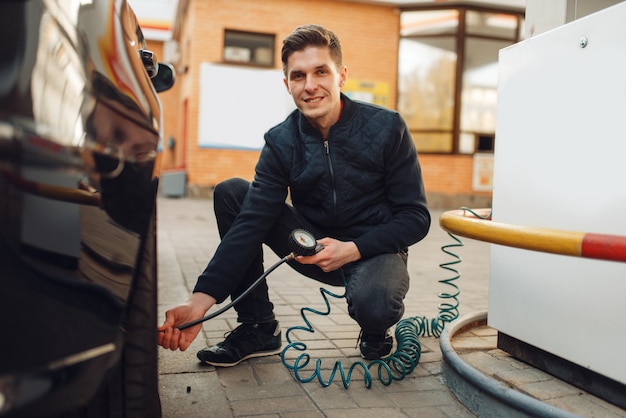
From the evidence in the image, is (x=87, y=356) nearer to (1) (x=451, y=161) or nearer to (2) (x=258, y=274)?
(2) (x=258, y=274)

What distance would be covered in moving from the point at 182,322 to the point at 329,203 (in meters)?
0.89

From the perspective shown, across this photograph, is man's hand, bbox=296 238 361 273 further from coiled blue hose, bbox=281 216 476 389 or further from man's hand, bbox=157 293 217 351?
man's hand, bbox=157 293 217 351

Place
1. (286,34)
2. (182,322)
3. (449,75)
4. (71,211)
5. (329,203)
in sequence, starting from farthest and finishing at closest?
(449,75), (286,34), (329,203), (182,322), (71,211)

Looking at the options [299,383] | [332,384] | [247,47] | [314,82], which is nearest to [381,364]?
[332,384]

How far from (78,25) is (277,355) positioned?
6.47ft

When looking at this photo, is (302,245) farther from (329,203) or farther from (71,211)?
(71,211)

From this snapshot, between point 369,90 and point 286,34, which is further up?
point 286,34

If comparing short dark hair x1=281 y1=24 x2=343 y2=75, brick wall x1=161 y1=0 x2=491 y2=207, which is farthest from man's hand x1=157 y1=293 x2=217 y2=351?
brick wall x1=161 y1=0 x2=491 y2=207

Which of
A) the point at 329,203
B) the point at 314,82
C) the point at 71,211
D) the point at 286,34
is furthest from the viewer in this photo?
the point at 286,34

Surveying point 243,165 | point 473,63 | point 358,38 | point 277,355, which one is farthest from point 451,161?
point 277,355

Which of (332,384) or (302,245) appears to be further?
(332,384)

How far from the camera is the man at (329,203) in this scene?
261cm

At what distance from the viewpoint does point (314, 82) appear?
8.82 feet

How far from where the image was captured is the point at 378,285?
8.34 feet
